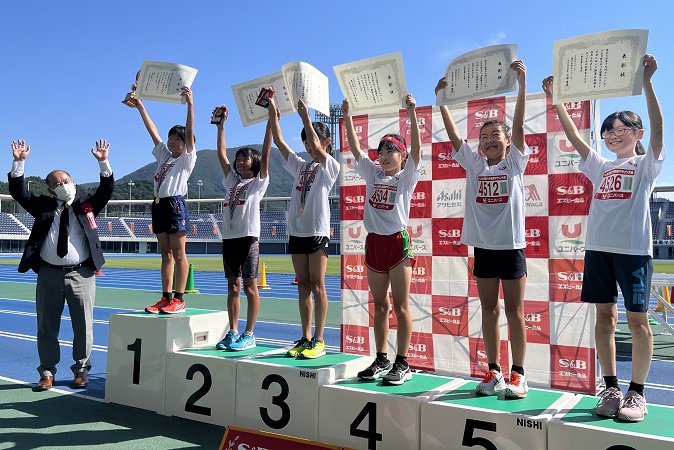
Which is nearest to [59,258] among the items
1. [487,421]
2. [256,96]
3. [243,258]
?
[243,258]

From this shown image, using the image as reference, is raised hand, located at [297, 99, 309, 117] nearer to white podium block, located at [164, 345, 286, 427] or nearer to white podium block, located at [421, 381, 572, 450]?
white podium block, located at [164, 345, 286, 427]

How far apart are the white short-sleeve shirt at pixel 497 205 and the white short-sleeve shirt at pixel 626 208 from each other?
44cm

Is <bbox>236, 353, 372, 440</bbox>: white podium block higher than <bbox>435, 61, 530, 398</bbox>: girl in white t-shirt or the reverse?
the reverse

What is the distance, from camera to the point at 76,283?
5.27 meters

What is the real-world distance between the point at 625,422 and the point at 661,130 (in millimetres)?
1627

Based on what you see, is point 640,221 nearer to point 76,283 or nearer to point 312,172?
point 312,172

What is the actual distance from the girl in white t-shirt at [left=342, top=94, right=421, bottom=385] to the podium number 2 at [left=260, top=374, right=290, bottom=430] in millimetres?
552

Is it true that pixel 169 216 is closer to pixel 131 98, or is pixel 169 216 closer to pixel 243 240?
pixel 243 240

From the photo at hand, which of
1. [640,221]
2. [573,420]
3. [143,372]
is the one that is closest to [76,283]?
[143,372]

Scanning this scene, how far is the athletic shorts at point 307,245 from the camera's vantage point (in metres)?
4.35

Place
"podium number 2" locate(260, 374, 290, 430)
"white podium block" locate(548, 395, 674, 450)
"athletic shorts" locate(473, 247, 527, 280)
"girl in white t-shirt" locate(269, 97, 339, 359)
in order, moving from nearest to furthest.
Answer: "white podium block" locate(548, 395, 674, 450) → "athletic shorts" locate(473, 247, 527, 280) → "podium number 2" locate(260, 374, 290, 430) → "girl in white t-shirt" locate(269, 97, 339, 359)

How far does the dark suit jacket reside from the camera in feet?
16.9

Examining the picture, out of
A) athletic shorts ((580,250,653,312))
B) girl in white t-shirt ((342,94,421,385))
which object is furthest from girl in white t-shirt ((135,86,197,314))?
athletic shorts ((580,250,653,312))

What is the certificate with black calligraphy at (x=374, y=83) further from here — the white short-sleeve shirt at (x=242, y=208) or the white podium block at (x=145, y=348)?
the white podium block at (x=145, y=348)
